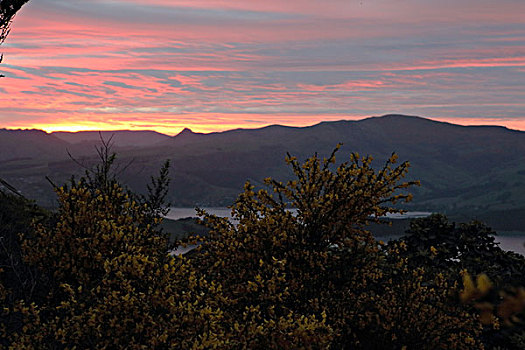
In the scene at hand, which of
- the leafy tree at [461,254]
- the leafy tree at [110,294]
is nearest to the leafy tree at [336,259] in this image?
the leafy tree at [110,294]

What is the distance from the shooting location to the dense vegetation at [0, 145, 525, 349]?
1142 cm

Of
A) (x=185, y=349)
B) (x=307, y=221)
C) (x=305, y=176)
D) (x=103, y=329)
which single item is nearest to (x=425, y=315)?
(x=307, y=221)

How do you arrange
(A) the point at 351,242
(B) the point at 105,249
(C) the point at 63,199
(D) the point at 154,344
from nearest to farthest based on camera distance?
(D) the point at 154,344 → (B) the point at 105,249 → (C) the point at 63,199 → (A) the point at 351,242

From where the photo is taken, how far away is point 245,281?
1631cm

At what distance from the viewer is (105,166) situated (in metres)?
21.4

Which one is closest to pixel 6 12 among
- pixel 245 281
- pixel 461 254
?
pixel 245 281

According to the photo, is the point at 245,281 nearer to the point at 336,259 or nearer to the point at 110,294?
the point at 336,259

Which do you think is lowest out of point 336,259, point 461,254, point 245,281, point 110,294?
point 461,254

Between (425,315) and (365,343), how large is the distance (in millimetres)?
2174

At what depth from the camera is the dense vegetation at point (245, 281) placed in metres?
11.4

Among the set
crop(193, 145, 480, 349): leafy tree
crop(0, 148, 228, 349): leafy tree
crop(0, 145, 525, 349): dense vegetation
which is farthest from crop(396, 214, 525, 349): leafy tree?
crop(0, 148, 228, 349): leafy tree

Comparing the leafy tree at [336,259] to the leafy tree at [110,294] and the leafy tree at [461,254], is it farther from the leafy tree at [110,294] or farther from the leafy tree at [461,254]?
the leafy tree at [461,254]

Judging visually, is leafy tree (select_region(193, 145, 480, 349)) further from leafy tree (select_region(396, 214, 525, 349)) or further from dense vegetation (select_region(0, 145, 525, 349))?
leafy tree (select_region(396, 214, 525, 349))

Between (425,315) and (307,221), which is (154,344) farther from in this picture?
(425,315)
